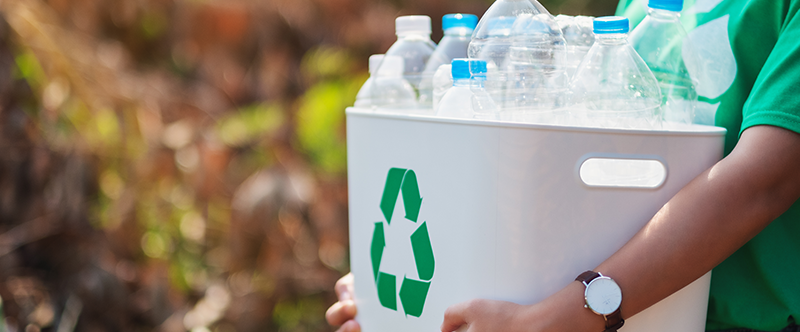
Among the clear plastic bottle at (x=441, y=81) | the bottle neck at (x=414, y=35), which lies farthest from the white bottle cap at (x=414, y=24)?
the clear plastic bottle at (x=441, y=81)

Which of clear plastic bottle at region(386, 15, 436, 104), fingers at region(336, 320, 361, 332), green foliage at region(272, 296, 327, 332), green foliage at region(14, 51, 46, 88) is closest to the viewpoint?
fingers at region(336, 320, 361, 332)

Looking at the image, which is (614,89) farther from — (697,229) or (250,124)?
(250,124)

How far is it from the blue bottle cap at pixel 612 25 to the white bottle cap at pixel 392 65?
0.43 metres

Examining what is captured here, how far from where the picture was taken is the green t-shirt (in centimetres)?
68

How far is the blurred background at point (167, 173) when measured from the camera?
6.93 feet

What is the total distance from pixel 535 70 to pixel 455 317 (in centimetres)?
37

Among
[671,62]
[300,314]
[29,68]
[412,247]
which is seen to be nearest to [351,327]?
[412,247]

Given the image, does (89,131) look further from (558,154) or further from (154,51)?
(558,154)

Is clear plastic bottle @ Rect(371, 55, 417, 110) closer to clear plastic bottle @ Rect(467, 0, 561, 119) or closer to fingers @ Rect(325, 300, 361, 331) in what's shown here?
clear plastic bottle @ Rect(467, 0, 561, 119)

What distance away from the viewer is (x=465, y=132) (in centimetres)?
65

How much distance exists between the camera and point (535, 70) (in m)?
0.77

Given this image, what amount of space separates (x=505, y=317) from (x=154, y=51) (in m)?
2.88

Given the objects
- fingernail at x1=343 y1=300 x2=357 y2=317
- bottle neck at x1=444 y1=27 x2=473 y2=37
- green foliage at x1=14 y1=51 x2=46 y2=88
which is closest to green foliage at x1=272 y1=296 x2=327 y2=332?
green foliage at x1=14 y1=51 x2=46 y2=88

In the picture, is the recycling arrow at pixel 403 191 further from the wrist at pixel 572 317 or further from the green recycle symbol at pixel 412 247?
the wrist at pixel 572 317
